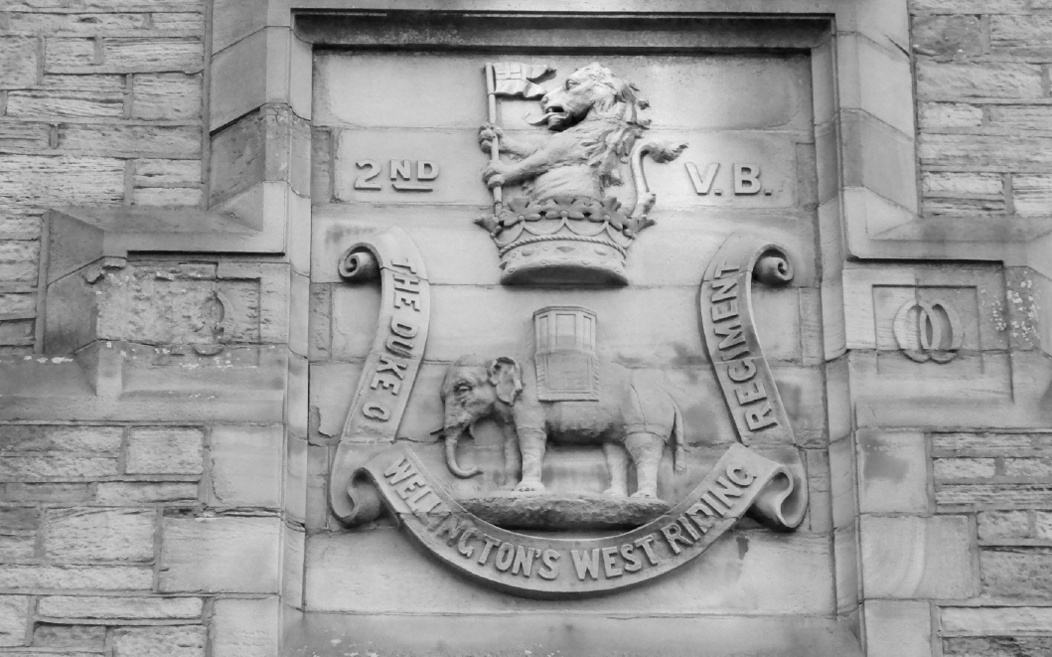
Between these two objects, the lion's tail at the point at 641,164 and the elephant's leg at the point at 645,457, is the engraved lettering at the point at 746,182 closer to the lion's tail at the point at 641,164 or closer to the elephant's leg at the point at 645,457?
the lion's tail at the point at 641,164

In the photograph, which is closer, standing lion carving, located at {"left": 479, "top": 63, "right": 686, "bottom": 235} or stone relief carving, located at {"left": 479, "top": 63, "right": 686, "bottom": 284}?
stone relief carving, located at {"left": 479, "top": 63, "right": 686, "bottom": 284}

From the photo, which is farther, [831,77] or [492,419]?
[831,77]

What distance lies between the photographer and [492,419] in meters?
9.91

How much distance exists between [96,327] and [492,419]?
1.66 metres

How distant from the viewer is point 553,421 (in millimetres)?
9828

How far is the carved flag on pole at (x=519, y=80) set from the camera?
10492 mm

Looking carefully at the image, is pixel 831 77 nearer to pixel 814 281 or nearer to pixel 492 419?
pixel 814 281

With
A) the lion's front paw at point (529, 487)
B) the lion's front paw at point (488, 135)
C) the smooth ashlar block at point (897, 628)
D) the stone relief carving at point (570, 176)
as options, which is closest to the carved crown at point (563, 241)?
the stone relief carving at point (570, 176)

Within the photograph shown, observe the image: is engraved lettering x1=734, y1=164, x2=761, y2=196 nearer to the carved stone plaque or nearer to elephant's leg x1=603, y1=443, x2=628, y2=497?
the carved stone plaque

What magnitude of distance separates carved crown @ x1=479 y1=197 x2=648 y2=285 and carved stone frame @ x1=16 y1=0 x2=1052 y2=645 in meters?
0.85

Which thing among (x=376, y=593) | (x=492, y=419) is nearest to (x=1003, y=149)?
(x=492, y=419)

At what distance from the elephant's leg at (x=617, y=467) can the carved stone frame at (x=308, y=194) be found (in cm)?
86

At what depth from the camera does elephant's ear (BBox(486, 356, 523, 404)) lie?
984 centimetres

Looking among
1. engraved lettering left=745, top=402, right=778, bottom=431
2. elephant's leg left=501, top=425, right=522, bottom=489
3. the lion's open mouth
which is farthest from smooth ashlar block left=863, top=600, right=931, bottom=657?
the lion's open mouth
